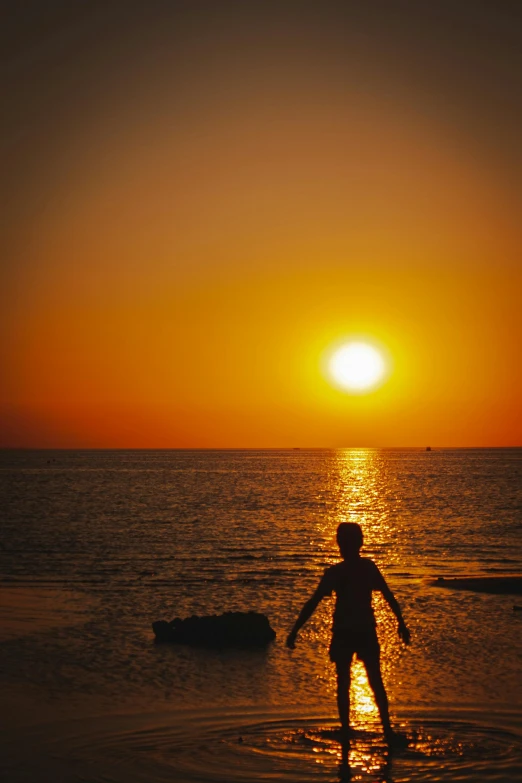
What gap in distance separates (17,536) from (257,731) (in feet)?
119

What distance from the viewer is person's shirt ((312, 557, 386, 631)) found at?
9.48 meters

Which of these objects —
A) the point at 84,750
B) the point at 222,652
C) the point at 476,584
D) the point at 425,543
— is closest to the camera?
the point at 84,750

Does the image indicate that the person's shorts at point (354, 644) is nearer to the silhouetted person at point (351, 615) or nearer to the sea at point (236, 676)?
the silhouetted person at point (351, 615)

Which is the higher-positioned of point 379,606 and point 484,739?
point 379,606

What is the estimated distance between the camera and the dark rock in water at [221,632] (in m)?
16.9

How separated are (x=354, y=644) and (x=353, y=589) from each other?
1.97ft

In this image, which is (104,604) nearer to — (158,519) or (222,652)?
(222,652)

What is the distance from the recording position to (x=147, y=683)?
13.9m

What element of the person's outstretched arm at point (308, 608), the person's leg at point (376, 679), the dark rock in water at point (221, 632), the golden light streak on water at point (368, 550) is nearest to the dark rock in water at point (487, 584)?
the golden light streak on water at point (368, 550)

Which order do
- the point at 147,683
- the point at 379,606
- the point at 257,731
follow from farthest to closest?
the point at 379,606, the point at 147,683, the point at 257,731

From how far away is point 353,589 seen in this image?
9.50 meters

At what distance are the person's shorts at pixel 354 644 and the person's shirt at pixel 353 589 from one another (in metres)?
0.05

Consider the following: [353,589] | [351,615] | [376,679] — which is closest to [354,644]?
[351,615]

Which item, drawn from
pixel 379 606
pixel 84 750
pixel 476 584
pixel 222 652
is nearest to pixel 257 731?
pixel 84 750
